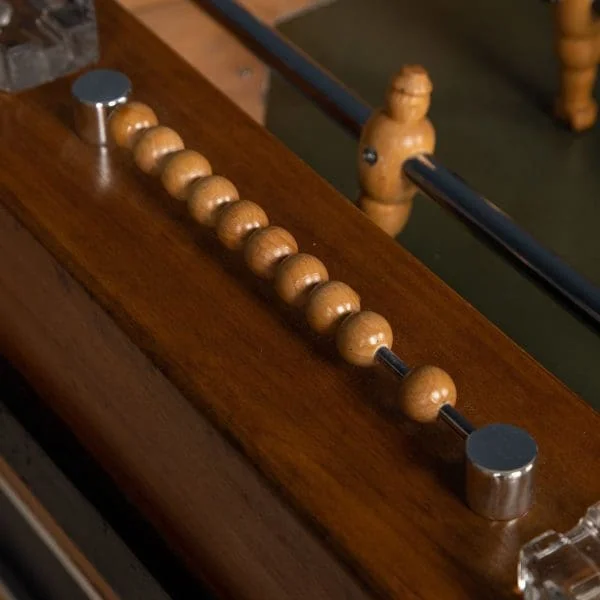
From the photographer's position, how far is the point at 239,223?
2.73 ft

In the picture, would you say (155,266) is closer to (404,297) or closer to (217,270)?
(217,270)

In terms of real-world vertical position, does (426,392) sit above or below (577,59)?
above

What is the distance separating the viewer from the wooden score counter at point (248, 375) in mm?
688

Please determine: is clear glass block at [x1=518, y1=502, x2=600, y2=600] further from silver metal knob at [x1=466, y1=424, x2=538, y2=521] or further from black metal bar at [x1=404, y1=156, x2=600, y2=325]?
black metal bar at [x1=404, y1=156, x2=600, y2=325]

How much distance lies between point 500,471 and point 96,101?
0.44 metres

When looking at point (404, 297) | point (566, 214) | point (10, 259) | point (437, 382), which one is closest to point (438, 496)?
point (437, 382)

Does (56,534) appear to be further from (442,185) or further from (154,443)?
(442,185)

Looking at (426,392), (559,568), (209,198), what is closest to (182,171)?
(209,198)

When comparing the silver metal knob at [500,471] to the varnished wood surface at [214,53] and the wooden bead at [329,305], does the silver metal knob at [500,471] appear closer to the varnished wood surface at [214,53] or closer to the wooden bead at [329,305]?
→ the wooden bead at [329,305]

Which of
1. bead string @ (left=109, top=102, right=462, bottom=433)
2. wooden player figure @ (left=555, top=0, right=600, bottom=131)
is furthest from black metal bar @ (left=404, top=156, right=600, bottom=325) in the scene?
wooden player figure @ (left=555, top=0, right=600, bottom=131)

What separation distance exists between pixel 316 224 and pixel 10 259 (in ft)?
0.80

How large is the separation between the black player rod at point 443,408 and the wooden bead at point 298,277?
2.8 inches

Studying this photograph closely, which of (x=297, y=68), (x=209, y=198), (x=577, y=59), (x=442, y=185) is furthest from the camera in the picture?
(x=577, y=59)

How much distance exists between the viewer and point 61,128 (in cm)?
95
